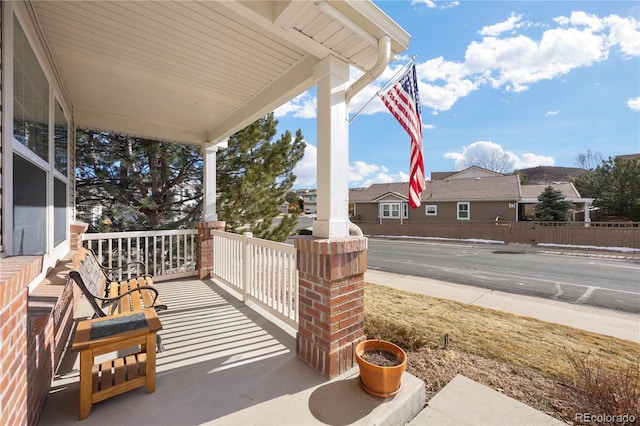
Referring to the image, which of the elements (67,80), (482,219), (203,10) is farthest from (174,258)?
(482,219)

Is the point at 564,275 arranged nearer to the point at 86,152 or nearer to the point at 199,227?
the point at 199,227

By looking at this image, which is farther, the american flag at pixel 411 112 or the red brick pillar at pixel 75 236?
the red brick pillar at pixel 75 236

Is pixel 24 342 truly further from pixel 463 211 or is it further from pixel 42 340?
pixel 463 211

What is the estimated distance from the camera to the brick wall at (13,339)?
1213mm

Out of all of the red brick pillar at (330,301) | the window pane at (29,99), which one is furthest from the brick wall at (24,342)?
the red brick pillar at (330,301)

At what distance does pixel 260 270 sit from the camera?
12.1 ft

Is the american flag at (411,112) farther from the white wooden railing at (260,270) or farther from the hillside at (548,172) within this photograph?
the hillside at (548,172)

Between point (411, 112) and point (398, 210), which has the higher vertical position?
point (411, 112)

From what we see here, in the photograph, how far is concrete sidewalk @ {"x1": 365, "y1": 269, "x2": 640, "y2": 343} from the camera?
4.14 meters

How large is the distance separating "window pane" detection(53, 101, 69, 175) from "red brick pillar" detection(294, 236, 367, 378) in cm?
326

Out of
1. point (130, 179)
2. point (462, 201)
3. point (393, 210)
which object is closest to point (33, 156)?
point (130, 179)

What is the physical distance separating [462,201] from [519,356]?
755 inches

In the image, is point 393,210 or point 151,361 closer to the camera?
point 151,361

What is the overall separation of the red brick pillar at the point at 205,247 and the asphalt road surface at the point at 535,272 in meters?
5.61
